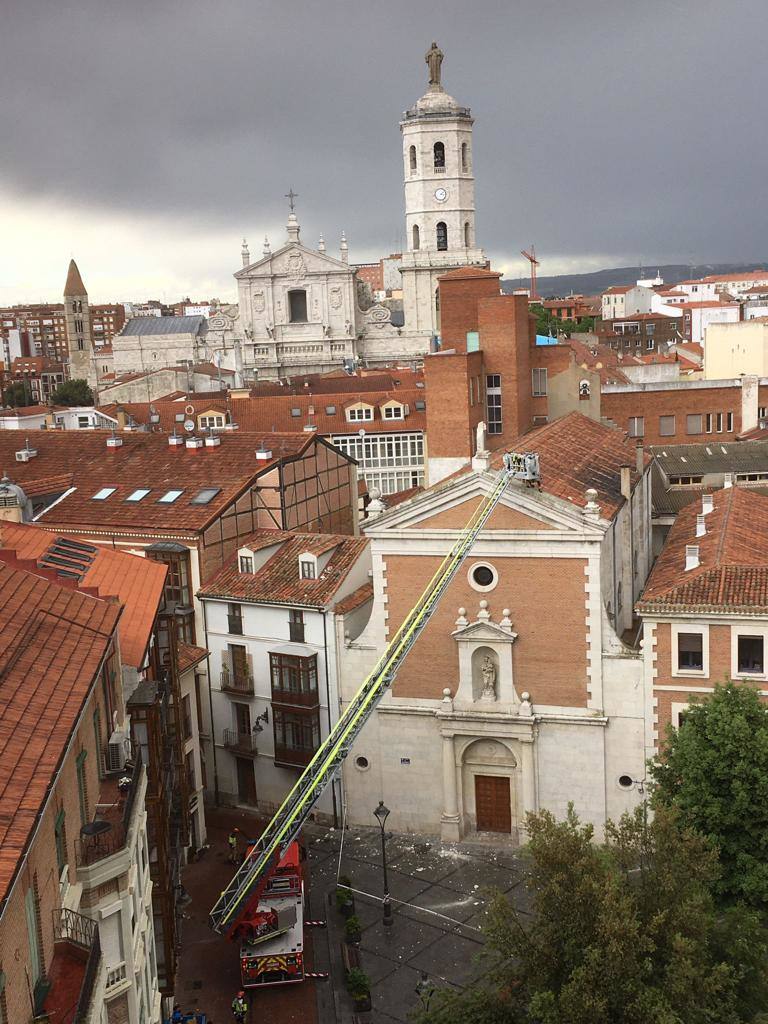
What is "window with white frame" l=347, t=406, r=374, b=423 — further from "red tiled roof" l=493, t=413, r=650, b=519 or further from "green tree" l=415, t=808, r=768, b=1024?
"green tree" l=415, t=808, r=768, b=1024

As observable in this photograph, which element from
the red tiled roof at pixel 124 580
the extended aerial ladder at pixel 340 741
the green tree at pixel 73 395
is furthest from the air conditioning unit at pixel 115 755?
the green tree at pixel 73 395

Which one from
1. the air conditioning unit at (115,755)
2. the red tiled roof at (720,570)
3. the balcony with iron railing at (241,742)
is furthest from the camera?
the balcony with iron railing at (241,742)

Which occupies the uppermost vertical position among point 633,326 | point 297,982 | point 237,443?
point 633,326

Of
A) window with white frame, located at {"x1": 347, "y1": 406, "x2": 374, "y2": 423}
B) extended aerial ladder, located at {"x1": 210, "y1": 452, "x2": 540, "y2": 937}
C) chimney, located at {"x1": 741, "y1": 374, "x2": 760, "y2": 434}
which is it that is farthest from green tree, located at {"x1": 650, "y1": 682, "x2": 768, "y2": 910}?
window with white frame, located at {"x1": 347, "y1": 406, "x2": 374, "y2": 423}

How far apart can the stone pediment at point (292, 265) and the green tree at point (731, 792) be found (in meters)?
116

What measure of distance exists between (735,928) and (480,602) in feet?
51.6

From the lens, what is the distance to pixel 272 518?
4819 centimetres

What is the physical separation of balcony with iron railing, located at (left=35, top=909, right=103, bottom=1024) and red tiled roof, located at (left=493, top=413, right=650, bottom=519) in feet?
78.6

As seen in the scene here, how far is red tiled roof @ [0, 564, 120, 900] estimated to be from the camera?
14.5 m

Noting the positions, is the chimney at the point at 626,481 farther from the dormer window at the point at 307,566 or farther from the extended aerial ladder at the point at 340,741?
the dormer window at the point at 307,566

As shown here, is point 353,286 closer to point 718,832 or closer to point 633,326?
point 633,326

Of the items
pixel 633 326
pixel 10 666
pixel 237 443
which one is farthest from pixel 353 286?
pixel 10 666

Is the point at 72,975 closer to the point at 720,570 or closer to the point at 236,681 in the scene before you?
the point at 720,570

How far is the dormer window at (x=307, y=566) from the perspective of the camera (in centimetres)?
4153
